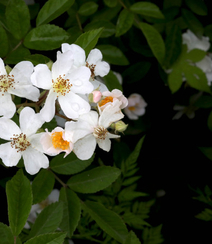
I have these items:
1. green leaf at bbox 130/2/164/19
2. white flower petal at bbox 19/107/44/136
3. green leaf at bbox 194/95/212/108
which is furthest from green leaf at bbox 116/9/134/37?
→ green leaf at bbox 194/95/212/108

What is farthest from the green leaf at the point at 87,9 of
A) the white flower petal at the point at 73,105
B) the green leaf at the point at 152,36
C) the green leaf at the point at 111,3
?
the white flower petal at the point at 73,105

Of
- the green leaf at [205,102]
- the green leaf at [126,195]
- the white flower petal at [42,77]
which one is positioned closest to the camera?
the white flower petal at [42,77]

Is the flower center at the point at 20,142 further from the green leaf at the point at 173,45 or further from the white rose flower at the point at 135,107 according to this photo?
the white rose flower at the point at 135,107

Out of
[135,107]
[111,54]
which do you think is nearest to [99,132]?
[111,54]

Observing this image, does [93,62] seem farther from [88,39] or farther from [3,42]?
[3,42]

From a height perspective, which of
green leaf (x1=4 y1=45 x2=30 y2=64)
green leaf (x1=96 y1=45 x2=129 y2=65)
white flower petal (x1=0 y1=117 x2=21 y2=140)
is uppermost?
green leaf (x1=4 y1=45 x2=30 y2=64)

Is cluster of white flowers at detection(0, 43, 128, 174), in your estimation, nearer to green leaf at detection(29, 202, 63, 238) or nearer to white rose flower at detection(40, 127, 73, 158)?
white rose flower at detection(40, 127, 73, 158)
